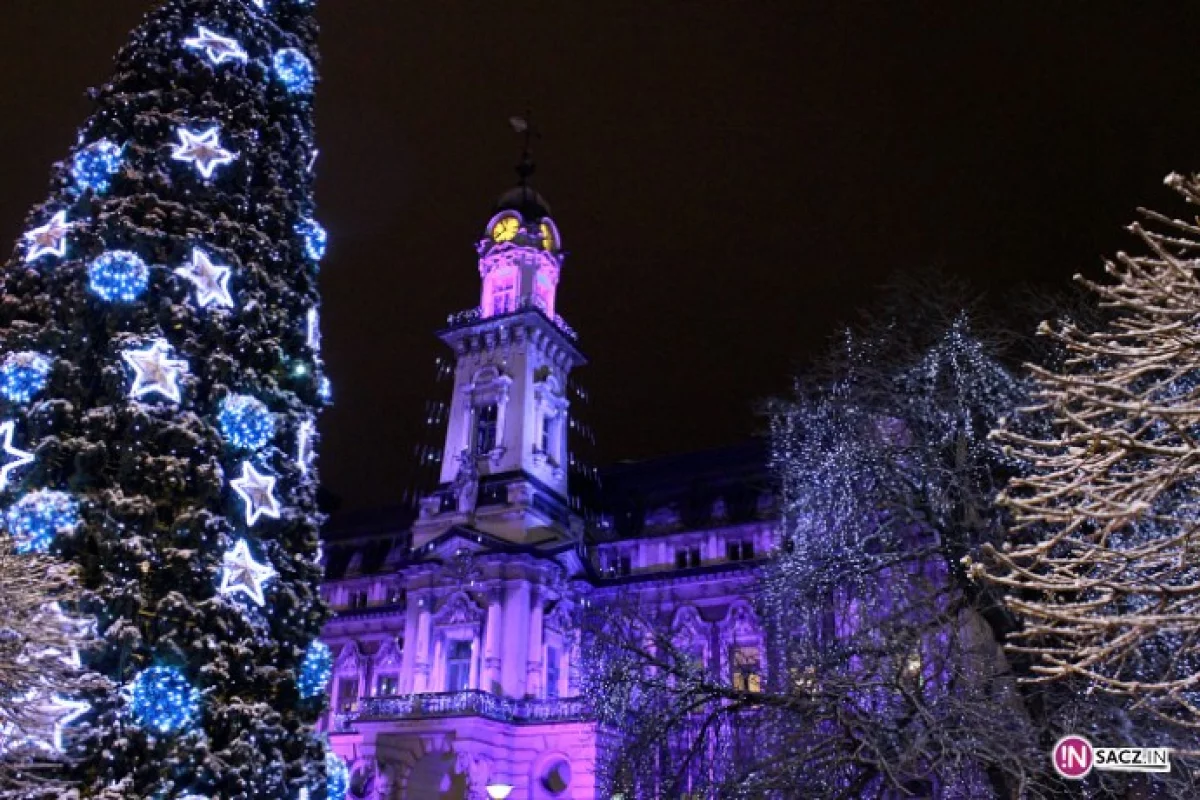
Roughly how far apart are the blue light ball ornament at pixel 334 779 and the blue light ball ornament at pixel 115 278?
6.46 meters

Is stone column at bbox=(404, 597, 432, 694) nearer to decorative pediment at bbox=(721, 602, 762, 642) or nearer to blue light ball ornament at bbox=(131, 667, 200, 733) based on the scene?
decorative pediment at bbox=(721, 602, 762, 642)

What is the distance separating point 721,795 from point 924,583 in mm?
4543

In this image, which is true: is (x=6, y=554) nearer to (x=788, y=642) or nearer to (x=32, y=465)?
(x=32, y=465)

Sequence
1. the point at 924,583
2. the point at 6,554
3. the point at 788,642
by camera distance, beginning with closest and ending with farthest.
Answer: the point at 6,554
the point at 924,583
the point at 788,642

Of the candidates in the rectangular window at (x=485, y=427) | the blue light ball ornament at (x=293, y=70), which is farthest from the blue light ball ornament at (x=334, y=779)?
the rectangular window at (x=485, y=427)

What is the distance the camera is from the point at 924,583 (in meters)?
14.1

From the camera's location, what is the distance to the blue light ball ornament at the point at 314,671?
Answer: 1167 centimetres

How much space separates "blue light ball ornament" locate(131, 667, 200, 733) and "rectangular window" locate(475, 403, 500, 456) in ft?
102

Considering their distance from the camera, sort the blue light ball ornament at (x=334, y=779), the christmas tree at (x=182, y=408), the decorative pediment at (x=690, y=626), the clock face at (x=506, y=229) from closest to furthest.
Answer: the christmas tree at (x=182, y=408) → the blue light ball ornament at (x=334, y=779) → the decorative pediment at (x=690, y=626) → the clock face at (x=506, y=229)

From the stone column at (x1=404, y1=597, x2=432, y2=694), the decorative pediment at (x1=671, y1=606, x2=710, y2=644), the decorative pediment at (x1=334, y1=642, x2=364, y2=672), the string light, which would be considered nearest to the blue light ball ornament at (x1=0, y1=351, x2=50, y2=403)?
the string light

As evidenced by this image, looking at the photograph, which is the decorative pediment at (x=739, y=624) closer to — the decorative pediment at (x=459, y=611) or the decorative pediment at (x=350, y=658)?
the decorative pediment at (x=459, y=611)

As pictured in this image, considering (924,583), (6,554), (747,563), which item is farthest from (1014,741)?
(747,563)

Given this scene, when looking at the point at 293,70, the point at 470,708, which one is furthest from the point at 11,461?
the point at 470,708

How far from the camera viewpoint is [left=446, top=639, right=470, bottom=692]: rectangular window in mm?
36781
